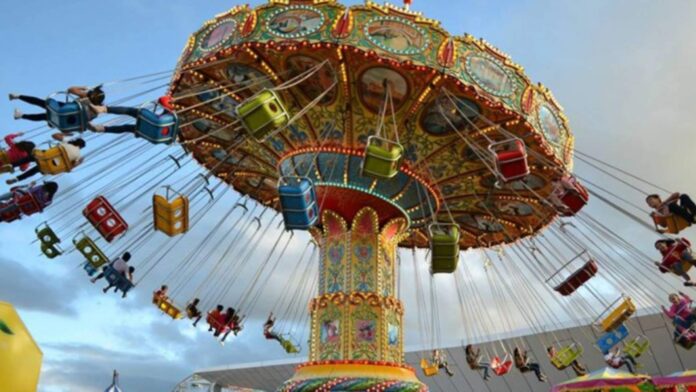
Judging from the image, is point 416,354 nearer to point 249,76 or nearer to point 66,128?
point 249,76

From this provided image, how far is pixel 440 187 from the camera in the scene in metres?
12.7

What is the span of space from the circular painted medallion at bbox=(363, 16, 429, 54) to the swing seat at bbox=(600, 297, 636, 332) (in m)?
6.05

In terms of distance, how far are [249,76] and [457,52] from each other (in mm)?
3386

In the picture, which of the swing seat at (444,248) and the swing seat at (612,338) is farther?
the swing seat at (612,338)

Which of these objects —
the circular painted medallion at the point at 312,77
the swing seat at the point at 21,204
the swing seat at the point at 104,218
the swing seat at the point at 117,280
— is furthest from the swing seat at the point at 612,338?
the swing seat at the point at 21,204

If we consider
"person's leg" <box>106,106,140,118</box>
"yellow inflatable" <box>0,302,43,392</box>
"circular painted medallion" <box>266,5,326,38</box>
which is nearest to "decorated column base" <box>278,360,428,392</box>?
"person's leg" <box>106,106,140,118</box>

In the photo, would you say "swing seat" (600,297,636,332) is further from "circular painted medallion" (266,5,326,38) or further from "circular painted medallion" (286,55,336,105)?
"circular painted medallion" (266,5,326,38)

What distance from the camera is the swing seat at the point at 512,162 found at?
28.3ft

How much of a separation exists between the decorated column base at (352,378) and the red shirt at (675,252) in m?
4.40

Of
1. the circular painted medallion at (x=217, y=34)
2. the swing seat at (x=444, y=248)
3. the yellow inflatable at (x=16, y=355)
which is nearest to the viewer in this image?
the yellow inflatable at (x=16, y=355)

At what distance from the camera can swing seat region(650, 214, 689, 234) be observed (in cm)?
962

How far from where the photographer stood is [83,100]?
7395 millimetres

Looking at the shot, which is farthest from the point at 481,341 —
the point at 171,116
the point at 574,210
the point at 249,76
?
the point at 171,116

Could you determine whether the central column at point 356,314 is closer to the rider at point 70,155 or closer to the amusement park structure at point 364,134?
the amusement park structure at point 364,134
